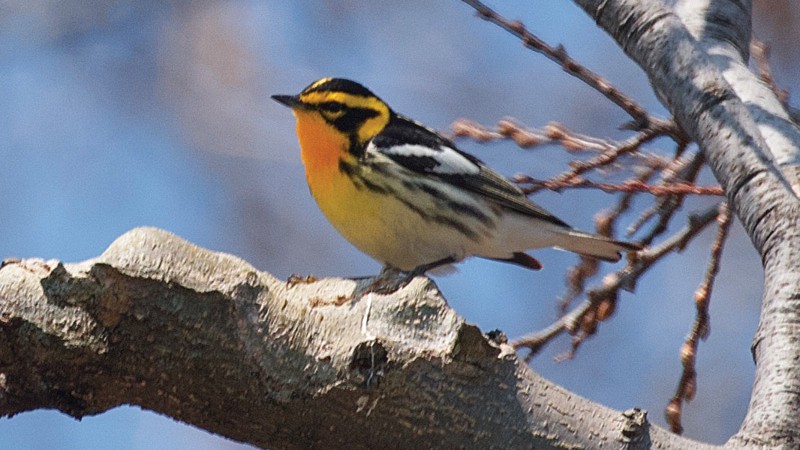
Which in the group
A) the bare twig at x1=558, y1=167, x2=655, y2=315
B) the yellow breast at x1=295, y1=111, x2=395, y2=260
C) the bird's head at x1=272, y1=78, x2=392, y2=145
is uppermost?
the bird's head at x1=272, y1=78, x2=392, y2=145

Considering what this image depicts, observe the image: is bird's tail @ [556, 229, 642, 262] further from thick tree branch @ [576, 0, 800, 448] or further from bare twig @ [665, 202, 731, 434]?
thick tree branch @ [576, 0, 800, 448]

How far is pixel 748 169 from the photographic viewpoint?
108 inches

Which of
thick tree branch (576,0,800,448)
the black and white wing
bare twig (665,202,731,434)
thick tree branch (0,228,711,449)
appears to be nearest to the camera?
thick tree branch (0,228,711,449)

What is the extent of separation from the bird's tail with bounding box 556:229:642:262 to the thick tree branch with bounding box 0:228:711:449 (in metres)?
1.90

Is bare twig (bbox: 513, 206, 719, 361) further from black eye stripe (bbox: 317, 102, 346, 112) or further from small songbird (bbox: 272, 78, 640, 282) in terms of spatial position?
black eye stripe (bbox: 317, 102, 346, 112)

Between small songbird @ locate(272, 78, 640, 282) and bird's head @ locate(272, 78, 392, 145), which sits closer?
small songbird @ locate(272, 78, 640, 282)

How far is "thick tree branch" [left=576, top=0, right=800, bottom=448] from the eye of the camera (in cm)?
228

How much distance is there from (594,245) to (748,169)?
1.65 m

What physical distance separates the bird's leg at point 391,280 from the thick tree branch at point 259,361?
216 mm

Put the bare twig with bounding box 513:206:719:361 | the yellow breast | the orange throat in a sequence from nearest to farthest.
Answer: the bare twig with bounding box 513:206:719:361 → the yellow breast → the orange throat

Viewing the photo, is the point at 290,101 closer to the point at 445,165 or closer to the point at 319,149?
the point at 319,149

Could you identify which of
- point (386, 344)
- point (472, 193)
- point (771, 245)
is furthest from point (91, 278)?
point (472, 193)

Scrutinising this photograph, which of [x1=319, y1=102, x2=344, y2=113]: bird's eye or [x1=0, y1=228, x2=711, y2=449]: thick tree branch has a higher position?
[x1=319, y1=102, x2=344, y2=113]: bird's eye

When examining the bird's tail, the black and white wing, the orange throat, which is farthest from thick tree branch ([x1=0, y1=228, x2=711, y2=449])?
the black and white wing
